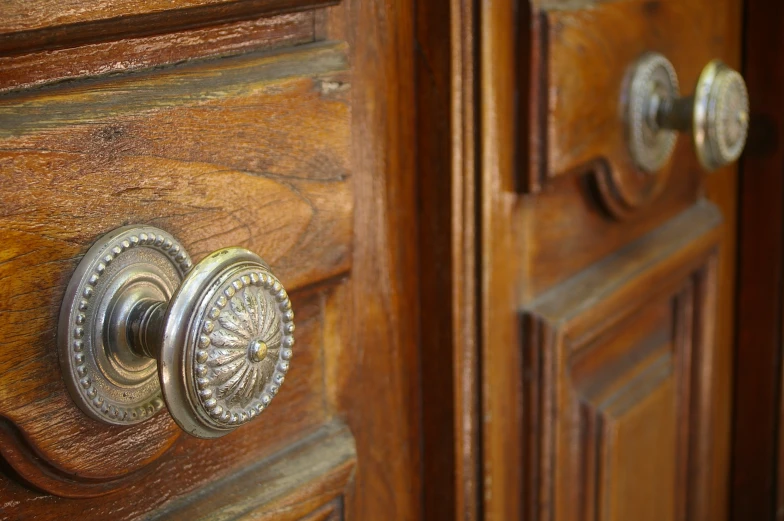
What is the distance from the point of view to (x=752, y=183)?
0.75 meters

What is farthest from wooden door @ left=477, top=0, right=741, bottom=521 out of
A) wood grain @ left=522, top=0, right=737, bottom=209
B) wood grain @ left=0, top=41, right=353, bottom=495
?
wood grain @ left=0, top=41, right=353, bottom=495

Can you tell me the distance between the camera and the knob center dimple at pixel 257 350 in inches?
11.4

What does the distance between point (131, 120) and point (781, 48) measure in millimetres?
560

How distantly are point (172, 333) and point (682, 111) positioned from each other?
364 millimetres

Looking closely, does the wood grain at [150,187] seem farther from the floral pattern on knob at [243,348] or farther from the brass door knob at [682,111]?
the brass door knob at [682,111]

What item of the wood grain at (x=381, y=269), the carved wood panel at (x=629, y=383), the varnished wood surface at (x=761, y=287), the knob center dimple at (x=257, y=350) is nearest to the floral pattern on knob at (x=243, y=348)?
the knob center dimple at (x=257, y=350)

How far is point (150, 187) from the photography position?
0.31 m

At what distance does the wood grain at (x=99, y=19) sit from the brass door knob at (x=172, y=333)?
2.4 inches

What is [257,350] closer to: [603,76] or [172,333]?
[172,333]

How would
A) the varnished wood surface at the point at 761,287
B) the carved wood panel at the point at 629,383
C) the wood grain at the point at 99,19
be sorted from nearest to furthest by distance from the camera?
1. the wood grain at the point at 99,19
2. the carved wood panel at the point at 629,383
3. the varnished wood surface at the point at 761,287

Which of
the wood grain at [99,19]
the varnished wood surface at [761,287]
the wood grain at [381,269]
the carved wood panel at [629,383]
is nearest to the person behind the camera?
the wood grain at [99,19]

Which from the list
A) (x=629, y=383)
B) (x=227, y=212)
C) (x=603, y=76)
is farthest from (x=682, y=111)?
(x=227, y=212)

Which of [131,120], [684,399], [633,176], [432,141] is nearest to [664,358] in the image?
[684,399]

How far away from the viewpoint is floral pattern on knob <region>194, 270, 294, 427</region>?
0.91ft
